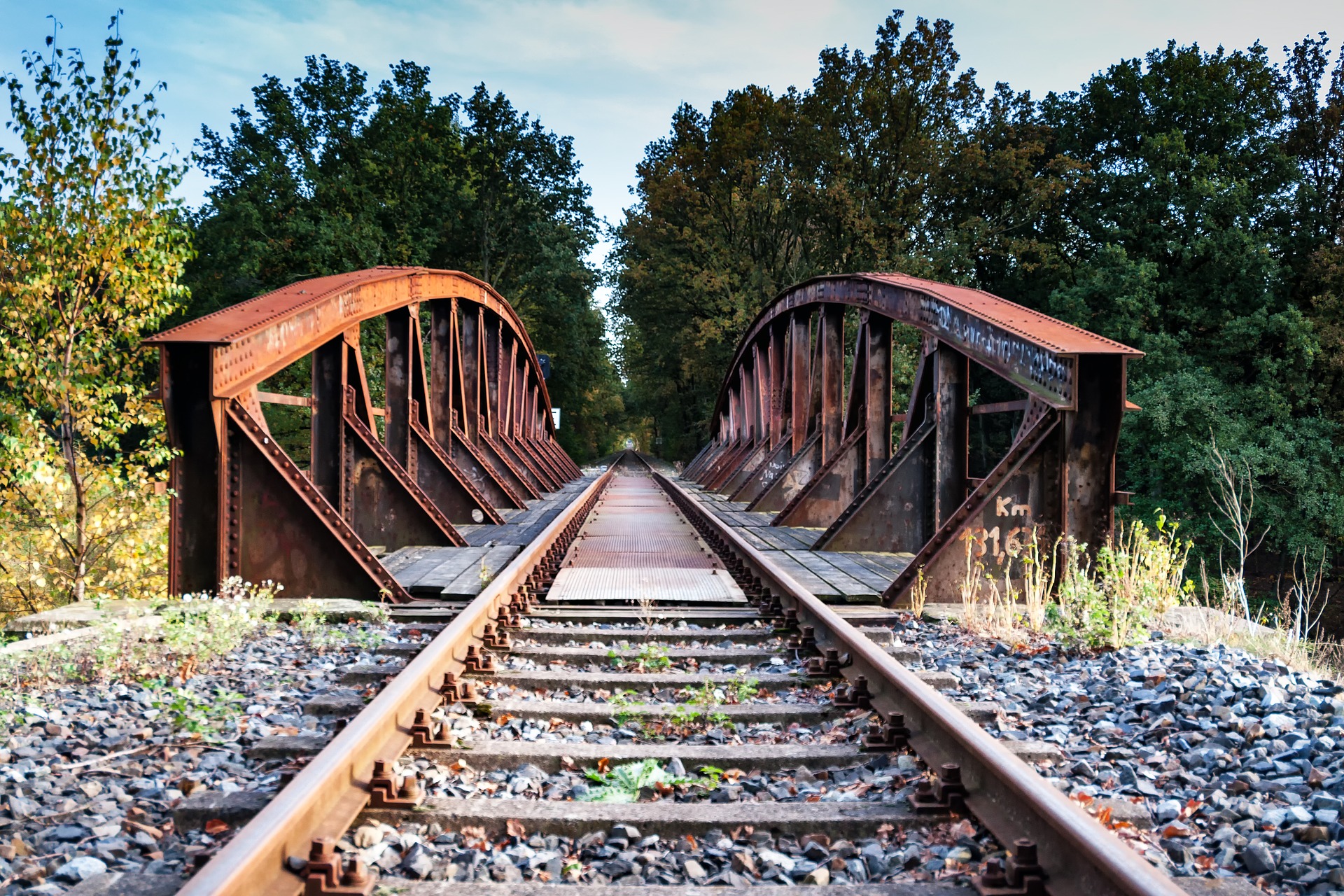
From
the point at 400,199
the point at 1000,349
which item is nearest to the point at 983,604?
the point at 1000,349

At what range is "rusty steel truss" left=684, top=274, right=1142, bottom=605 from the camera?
18.0ft

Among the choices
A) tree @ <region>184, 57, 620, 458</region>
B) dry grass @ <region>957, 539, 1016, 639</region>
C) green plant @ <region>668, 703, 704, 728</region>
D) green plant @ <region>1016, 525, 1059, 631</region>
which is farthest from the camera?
tree @ <region>184, 57, 620, 458</region>

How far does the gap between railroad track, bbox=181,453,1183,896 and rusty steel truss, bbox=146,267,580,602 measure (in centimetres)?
163

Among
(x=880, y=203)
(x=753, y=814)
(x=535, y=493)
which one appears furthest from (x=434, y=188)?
(x=753, y=814)

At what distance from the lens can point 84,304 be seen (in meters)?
7.18

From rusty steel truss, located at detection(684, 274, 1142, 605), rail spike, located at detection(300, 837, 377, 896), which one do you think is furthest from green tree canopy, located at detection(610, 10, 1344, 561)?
rail spike, located at detection(300, 837, 377, 896)

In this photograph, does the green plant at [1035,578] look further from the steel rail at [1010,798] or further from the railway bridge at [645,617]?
the steel rail at [1010,798]

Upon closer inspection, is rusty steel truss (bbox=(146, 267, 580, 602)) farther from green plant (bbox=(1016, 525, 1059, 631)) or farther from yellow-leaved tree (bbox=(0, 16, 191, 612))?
green plant (bbox=(1016, 525, 1059, 631))

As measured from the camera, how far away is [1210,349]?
2634 centimetres

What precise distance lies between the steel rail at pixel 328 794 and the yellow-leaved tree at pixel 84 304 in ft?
13.5

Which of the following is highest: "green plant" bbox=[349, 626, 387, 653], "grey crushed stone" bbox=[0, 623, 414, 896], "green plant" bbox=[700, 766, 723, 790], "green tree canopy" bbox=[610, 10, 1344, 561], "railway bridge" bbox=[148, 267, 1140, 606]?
"green tree canopy" bbox=[610, 10, 1344, 561]

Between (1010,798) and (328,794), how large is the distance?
73.3 inches

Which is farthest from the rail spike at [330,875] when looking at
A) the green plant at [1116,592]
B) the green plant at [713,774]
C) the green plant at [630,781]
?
the green plant at [1116,592]

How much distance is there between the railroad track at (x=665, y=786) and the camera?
214 centimetres
